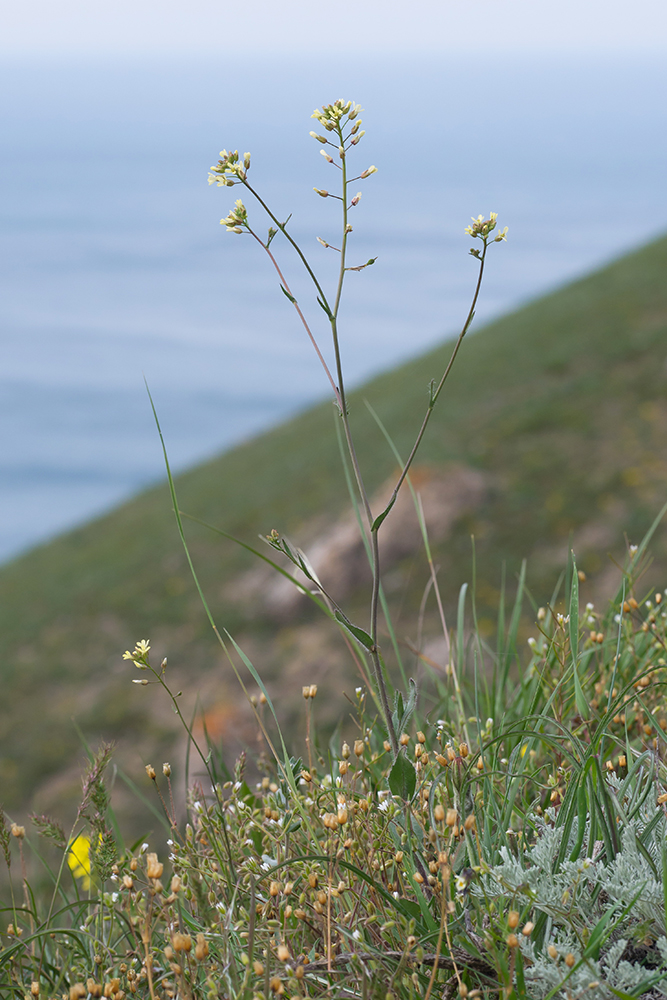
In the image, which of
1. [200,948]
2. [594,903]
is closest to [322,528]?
[594,903]

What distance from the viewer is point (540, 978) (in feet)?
4.31

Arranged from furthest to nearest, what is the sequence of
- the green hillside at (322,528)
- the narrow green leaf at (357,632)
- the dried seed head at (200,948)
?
the green hillside at (322,528)
the narrow green leaf at (357,632)
the dried seed head at (200,948)

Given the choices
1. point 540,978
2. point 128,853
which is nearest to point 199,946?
point 540,978

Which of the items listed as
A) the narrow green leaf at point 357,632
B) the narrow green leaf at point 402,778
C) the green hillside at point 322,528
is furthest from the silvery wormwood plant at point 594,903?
the green hillside at point 322,528

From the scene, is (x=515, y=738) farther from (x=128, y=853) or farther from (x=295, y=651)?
(x=295, y=651)

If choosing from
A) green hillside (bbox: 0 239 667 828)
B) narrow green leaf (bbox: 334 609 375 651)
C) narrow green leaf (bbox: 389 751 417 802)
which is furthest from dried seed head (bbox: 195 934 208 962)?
green hillside (bbox: 0 239 667 828)

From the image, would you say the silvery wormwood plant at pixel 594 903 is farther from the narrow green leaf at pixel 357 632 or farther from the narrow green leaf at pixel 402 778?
the narrow green leaf at pixel 357 632

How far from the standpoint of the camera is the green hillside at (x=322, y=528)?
9883mm

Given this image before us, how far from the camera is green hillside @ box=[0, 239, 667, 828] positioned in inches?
389

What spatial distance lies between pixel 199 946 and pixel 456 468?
35.4 ft

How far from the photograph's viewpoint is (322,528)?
12125mm

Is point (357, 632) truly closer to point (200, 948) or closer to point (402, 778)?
point (402, 778)

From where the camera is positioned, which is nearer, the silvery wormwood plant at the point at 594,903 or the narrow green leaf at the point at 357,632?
the silvery wormwood plant at the point at 594,903

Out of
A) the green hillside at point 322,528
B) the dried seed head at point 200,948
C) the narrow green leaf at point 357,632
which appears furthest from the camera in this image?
the green hillside at point 322,528
